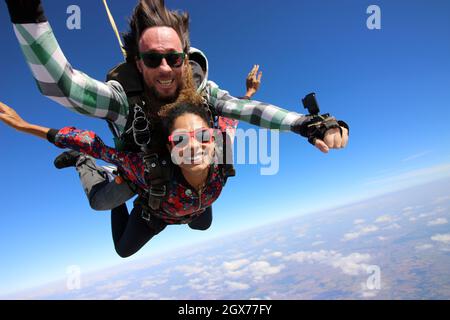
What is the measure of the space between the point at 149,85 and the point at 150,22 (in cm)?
41

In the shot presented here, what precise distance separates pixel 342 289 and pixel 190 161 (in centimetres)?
15457

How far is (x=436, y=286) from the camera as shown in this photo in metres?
109

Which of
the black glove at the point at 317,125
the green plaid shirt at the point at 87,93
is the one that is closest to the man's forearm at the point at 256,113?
the green plaid shirt at the point at 87,93

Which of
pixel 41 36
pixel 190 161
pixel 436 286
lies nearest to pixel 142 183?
pixel 190 161

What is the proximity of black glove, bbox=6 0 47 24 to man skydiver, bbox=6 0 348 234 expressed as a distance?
0.08 metres

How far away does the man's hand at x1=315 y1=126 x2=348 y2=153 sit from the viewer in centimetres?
129

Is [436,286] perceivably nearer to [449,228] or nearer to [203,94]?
[449,228]

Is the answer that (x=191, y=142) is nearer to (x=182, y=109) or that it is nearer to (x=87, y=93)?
(x=182, y=109)

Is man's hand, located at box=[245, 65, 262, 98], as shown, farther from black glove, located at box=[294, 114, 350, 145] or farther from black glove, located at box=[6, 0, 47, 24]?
black glove, located at box=[6, 0, 47, 24]

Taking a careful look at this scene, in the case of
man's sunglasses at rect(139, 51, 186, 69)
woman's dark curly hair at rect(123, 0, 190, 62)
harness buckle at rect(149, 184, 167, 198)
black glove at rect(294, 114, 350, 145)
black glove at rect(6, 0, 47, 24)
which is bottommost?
harness buckle at rect(149, 184, 167, 198)

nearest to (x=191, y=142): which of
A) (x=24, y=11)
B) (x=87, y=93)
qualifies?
(x=87, y=93)

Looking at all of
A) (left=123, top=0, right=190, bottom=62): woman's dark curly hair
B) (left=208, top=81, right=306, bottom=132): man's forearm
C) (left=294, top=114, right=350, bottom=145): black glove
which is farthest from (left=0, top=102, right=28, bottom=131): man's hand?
(left=294, top=114, right=350, bottom=145): black glove

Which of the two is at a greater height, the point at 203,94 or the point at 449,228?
the point at 203,94

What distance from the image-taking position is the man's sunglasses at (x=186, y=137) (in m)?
1.68
